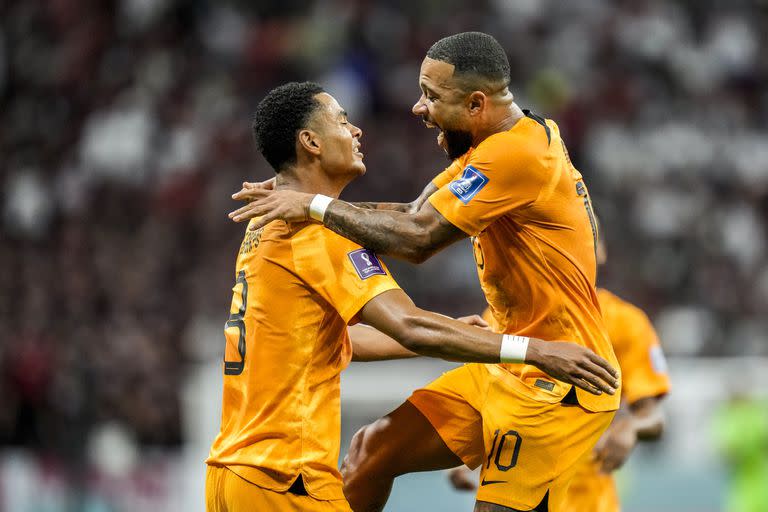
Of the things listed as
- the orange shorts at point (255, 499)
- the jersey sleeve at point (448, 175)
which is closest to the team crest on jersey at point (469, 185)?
the jersey sleeve at point (448, 175)

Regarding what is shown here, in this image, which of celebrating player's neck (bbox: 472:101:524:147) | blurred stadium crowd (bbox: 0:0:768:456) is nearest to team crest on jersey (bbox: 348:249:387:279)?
celebrating player's neck (bbox: 472:101:524:147)

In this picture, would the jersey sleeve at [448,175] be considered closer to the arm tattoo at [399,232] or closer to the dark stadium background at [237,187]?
the arm tattoo at [399,232]

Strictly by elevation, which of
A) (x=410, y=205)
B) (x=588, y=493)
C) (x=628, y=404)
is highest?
(x=410, y=205)

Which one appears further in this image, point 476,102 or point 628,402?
point 628,402

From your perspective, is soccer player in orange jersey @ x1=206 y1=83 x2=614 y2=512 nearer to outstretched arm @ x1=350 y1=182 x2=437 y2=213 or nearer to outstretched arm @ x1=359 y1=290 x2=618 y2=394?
outstretched arm @ x1=359 y1=290 x2=618 y2=394

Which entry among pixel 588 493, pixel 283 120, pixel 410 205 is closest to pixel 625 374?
pixel 588 493

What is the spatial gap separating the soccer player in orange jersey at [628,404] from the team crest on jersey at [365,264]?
182 cm

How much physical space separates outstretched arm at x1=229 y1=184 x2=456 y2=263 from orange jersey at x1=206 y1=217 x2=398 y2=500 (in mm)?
74

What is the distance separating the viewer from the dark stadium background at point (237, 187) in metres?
11.6

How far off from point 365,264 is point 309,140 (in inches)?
Result: 23.2

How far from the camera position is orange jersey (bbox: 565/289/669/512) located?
675 centimetres

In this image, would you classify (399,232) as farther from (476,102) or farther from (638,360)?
(638,360)

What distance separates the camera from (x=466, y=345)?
4840mm

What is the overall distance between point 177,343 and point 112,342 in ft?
2.09
